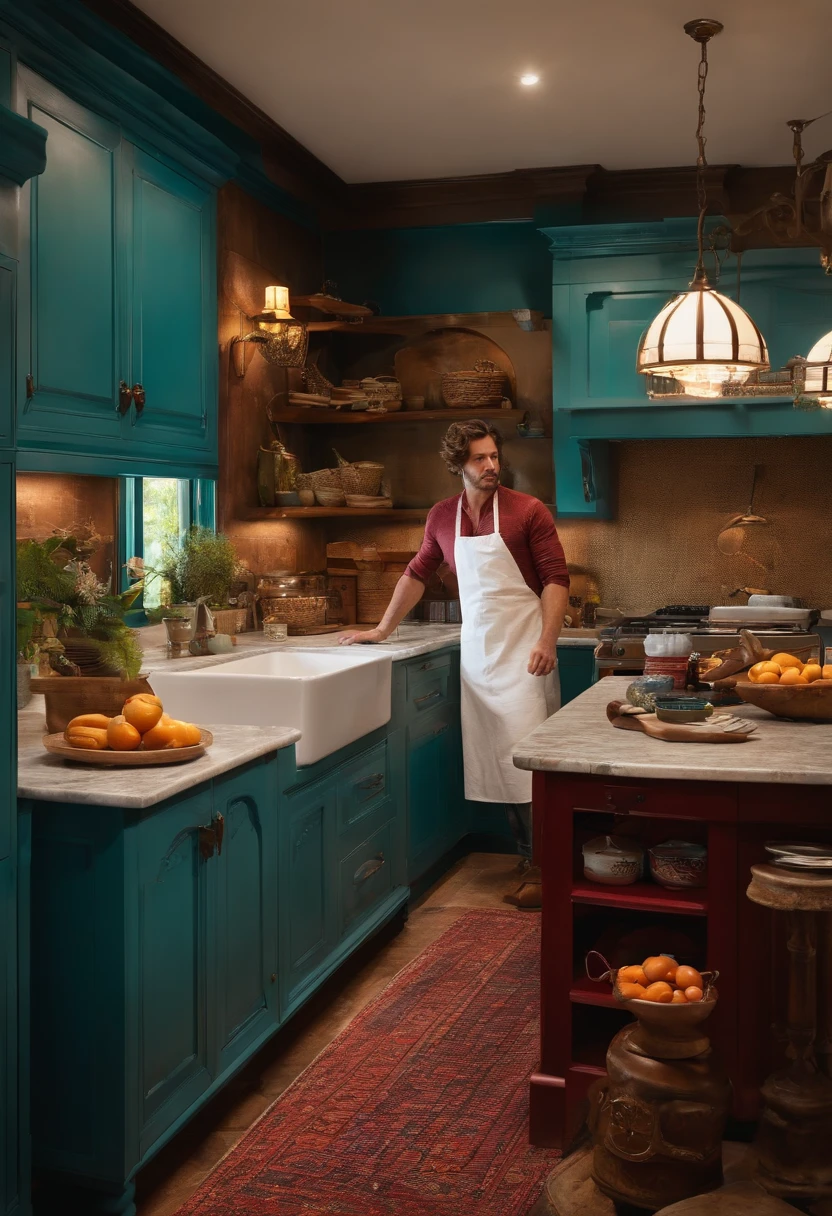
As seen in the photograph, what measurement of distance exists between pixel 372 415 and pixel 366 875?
2366 millimetres

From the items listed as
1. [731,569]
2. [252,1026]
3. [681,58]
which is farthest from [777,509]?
[252,1026]

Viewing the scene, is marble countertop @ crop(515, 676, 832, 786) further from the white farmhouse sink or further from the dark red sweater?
the dark red sweater

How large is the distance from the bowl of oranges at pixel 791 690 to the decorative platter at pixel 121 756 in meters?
1.37

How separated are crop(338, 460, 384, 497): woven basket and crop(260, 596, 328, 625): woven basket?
0.81 metres

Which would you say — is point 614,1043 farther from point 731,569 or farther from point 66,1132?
point 731,569

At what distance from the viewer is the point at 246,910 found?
284 centimetres

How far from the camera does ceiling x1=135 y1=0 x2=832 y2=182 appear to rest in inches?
147

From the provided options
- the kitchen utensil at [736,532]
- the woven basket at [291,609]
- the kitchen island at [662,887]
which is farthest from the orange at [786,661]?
the kitchen utensil at [736,532]

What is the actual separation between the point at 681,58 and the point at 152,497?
2.40 m

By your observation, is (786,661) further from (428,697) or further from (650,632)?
(428,697)

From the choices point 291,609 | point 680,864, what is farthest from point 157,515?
point 680,864

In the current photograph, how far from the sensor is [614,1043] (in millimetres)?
2369

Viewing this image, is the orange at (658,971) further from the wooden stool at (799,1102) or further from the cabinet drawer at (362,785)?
the cabinet drawer at (362,785)

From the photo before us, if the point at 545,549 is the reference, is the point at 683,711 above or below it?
below
